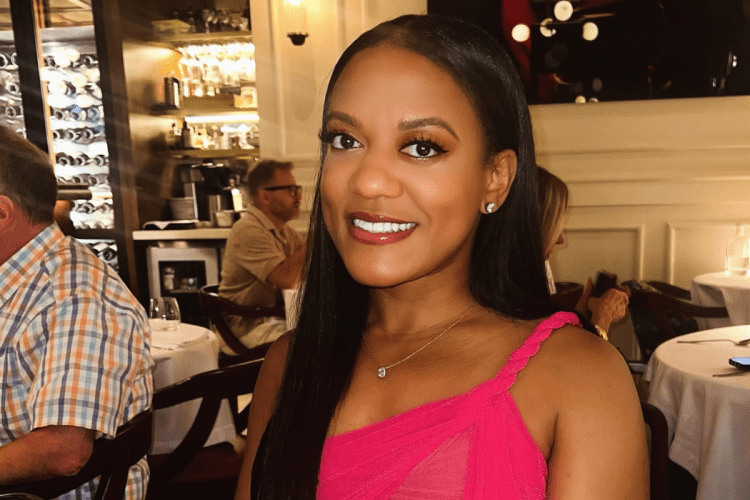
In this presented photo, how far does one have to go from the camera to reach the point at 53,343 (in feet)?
5.06

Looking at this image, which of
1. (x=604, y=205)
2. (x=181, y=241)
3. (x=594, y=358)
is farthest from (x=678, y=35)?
(x=594, y=358)

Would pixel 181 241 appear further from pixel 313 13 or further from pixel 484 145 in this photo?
pixel 484 145

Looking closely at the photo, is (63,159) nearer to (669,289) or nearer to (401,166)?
(669,289)

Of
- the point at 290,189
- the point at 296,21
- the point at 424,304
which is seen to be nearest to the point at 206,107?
the point at 296,21

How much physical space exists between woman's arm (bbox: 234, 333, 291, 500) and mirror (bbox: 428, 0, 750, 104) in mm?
3822

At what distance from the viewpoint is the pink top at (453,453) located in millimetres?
867

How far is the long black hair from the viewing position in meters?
0.91

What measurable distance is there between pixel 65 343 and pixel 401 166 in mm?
1058

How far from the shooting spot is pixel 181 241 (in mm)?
5230

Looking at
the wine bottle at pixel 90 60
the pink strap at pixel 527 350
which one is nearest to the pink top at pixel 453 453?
the pink strap at pixel 527 350

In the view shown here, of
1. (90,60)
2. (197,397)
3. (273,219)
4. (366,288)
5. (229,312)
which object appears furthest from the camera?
(90,60)

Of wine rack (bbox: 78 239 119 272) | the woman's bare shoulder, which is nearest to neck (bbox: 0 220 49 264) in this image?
the woman's bare shoulder

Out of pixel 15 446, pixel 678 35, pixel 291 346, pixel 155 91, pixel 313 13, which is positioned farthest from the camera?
pixel 155 91

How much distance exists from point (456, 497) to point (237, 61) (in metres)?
5.32
